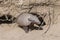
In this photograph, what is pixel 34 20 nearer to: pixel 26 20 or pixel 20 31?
pixel 26 20

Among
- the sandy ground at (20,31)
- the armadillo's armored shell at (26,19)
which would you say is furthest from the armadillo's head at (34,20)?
the sandy ground at (20,31)

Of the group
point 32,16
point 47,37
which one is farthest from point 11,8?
point 47,37

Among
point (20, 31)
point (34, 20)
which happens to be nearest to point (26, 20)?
point (34, 20)

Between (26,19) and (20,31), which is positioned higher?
(26,19)

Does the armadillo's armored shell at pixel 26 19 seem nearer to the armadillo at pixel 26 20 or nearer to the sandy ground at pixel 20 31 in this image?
the armadillo at pixel 26 20

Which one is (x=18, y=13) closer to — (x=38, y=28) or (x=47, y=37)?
(x=38, y=28)

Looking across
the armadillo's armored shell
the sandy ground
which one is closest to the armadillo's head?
the armadillo's armored shell

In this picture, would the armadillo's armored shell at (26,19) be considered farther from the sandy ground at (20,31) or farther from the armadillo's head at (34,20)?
the sandy ground at (20,31)

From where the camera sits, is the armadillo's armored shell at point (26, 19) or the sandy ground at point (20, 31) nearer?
the sandy ground at point (20, 31)

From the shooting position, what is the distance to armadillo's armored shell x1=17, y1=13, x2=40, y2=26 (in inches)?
217

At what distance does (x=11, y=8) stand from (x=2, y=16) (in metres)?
0.32

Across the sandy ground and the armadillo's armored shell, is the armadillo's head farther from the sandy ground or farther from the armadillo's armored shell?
the sandy ground

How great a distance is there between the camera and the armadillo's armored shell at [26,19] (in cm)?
550

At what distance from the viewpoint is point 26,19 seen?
5.54 metres
